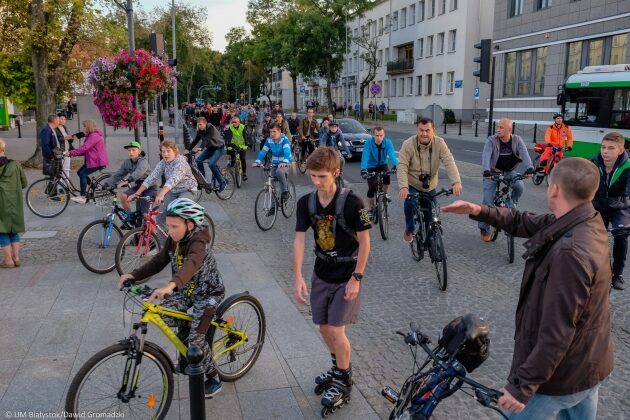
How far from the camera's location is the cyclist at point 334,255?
367 centimetres

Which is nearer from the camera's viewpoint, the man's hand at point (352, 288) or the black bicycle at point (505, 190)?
the man's hand at point (352, 288)

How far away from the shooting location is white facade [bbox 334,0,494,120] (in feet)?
148

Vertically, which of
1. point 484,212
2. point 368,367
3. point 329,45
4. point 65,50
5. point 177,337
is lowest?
point 368,367

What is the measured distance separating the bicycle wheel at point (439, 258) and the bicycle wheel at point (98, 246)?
3.91 meters

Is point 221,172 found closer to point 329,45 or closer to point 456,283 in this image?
point 456,283

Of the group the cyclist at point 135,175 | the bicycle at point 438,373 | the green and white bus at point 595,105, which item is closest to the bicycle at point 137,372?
the bicycle at point 438,373

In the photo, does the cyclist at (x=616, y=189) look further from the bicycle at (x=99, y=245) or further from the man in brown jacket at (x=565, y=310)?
the bicycle at (x=99, y=245)

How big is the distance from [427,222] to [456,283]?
0.89m

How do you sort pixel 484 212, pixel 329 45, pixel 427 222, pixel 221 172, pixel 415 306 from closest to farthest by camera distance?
pixel 484 212
pixel 415 306
pixel 427 222
pixel 221 172
pixel 329 45

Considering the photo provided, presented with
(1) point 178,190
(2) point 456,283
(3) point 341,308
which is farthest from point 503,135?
(3) point 341,308

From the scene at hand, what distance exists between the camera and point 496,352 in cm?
483

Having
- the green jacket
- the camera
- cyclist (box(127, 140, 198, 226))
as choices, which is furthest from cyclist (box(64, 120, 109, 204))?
the camera

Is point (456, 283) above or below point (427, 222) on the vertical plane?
below

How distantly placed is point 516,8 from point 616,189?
109ft
